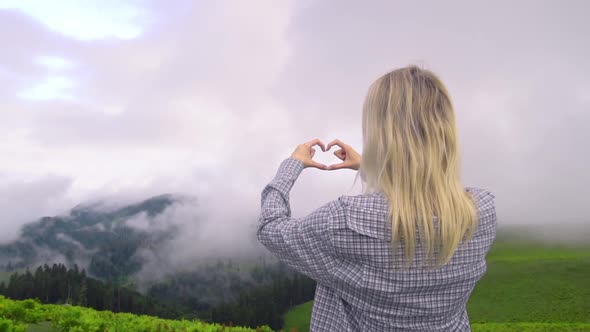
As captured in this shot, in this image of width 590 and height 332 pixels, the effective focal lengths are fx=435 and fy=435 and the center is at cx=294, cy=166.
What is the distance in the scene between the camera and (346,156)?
3232 mm

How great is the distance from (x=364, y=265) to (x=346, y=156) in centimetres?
103

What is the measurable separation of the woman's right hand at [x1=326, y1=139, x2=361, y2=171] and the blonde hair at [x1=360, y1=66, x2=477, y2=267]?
0.54 m

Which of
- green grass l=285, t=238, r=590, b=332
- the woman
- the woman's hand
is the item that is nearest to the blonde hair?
the woman

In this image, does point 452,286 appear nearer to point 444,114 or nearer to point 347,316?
point 347,316

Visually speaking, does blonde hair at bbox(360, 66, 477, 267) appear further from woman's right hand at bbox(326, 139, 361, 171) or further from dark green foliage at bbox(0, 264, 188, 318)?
dark green foliage at bbox(0, 264, 188, 318)

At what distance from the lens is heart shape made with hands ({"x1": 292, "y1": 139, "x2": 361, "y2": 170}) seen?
3025 mm

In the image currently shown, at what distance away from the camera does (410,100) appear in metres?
2.51

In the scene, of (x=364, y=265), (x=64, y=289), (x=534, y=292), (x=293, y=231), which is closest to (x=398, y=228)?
(x=364, y=265)

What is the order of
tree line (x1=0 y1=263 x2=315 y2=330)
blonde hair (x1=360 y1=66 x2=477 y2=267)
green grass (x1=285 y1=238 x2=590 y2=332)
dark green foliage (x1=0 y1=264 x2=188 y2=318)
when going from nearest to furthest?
1. blonde hair (x1=360 y1=66 x2=477 y2=267)
2. green grass (x1=285 y1=238 x2=590 y2=332)
3. dark green foliage (x1=0 y1=264 x2=188 y2=318)
4. tree line (x1=0 y1=263 x2=315 y2=330)

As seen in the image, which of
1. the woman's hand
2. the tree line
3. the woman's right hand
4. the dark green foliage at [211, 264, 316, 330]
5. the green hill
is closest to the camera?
the woman's hand

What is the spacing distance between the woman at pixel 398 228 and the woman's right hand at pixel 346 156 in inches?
19.7

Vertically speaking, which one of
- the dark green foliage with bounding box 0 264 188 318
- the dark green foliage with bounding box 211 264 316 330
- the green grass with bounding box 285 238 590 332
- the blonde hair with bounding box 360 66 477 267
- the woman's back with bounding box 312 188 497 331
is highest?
the blonde hair with bounding box 360 66 477 267

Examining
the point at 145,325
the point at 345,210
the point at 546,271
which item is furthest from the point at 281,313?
the point at 345,210

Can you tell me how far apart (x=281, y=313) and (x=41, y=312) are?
74.7m
